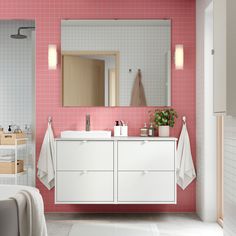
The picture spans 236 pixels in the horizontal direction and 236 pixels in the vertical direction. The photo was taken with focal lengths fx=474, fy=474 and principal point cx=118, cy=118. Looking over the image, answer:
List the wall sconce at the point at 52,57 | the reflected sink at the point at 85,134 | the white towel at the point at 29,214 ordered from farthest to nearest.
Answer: the wall sconce at the point at 52,57 < the reflected sink at the point at 85,134 < the white towel at the point at 29,214

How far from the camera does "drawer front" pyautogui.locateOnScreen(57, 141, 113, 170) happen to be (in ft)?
15.9

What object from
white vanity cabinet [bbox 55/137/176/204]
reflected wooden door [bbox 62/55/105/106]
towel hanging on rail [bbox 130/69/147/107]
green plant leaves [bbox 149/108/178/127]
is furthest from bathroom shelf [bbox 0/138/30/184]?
green plant leaves [bbox 149/108/178/127]

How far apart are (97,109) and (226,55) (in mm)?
2823

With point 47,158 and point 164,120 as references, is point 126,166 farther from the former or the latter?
point 47,158

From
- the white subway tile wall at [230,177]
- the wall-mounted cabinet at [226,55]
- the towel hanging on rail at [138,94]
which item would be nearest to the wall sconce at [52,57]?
the towel hanging on rail at [138,94]

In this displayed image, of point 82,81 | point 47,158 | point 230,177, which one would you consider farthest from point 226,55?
point 47,158

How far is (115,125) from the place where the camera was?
17.3ft

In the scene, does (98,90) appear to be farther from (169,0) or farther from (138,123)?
(169,0)

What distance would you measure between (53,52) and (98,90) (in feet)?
2.18

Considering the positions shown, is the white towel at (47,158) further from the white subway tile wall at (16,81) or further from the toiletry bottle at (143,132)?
the toiletry bottle at (143,132)

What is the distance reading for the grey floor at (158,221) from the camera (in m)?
4.43

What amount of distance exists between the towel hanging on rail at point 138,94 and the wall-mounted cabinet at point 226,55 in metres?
2.40

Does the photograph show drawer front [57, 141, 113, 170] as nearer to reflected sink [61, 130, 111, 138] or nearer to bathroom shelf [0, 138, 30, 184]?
reflected sink [61, 130, 111, 138]

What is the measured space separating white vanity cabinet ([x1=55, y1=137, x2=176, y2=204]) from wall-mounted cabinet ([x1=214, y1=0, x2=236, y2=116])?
202 centimetres
